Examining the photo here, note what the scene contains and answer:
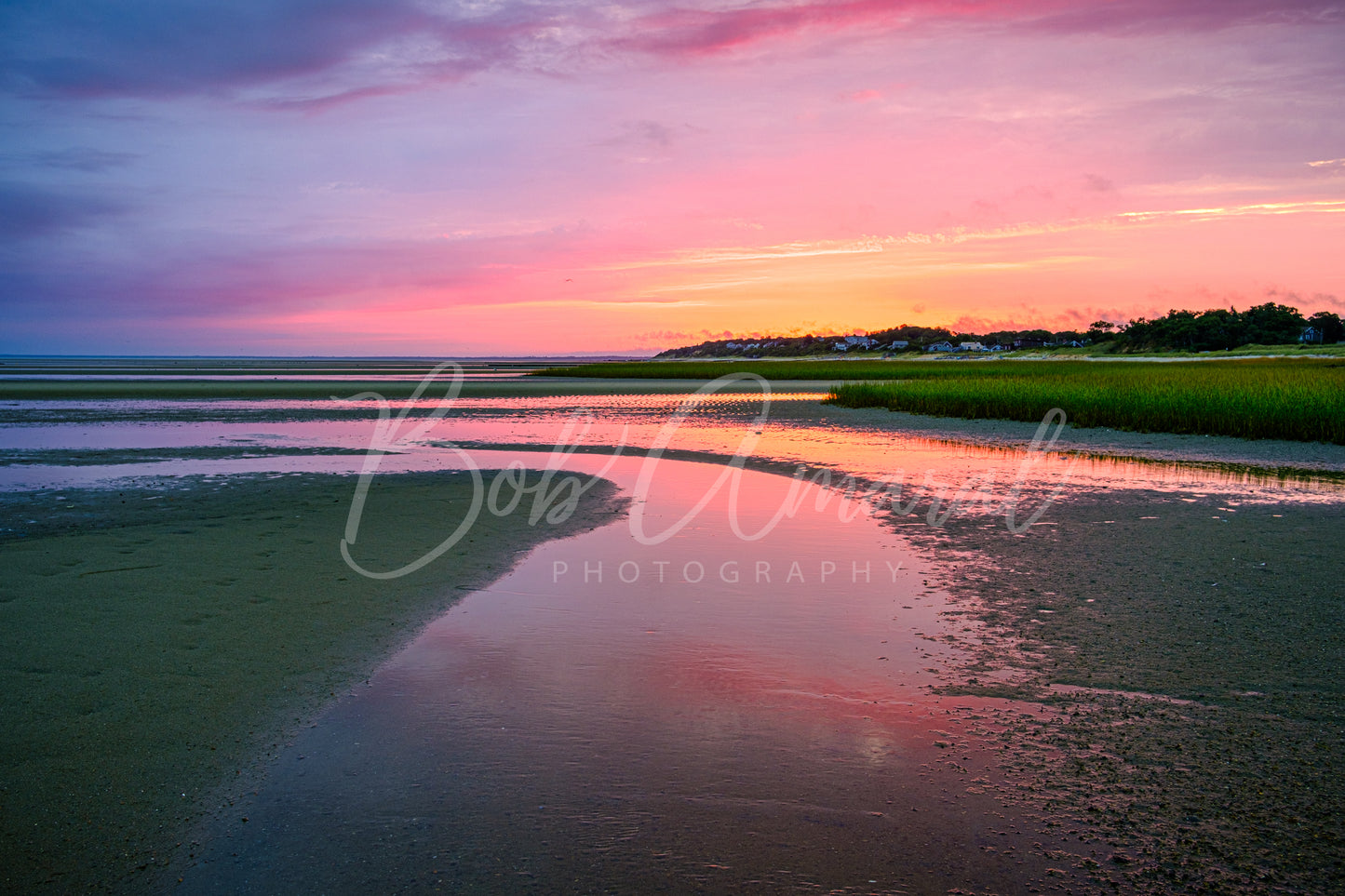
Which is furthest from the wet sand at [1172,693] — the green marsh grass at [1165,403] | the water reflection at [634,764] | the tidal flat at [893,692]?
the green marsh grass at [1165,403]

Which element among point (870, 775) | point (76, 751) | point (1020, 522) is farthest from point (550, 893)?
point (1020, 522)

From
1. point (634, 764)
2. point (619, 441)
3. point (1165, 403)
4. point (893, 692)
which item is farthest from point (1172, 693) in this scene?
point (1165, 403)

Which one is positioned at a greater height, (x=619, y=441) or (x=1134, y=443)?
(x=619, y=441)

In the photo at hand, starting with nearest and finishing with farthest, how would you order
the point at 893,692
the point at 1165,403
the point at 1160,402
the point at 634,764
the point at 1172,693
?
the point at 634,764 → the point at 1172,693 → the point at 893,692 → the point at 1165,403 → the point at 1160,402

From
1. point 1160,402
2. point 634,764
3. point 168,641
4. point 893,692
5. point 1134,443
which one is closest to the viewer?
point 634,764

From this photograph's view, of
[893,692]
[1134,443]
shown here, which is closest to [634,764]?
[893,692]

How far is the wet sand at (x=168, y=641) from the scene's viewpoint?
14.3 feet

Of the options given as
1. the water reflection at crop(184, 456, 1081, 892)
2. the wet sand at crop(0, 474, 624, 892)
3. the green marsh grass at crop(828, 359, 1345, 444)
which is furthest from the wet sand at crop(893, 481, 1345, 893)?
the green marsh grass at crop(828, 359, 1345, 444)

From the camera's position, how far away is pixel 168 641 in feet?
22.5

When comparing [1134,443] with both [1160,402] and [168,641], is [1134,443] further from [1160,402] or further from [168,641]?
[168,641]

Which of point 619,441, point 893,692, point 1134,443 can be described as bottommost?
point 893,692

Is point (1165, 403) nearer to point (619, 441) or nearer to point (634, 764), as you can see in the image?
point (619, 441)

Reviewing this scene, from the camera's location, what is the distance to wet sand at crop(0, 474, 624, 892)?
4.35 meters

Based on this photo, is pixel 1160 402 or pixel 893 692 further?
pixel 1160 402
